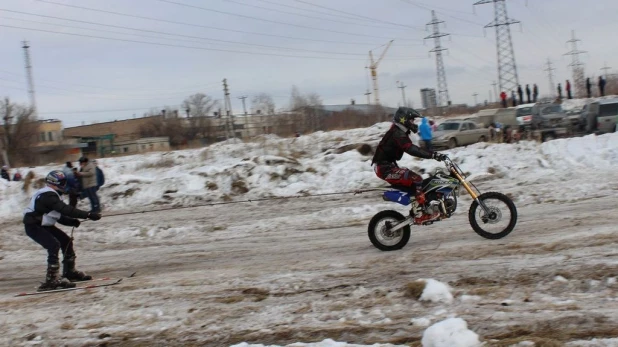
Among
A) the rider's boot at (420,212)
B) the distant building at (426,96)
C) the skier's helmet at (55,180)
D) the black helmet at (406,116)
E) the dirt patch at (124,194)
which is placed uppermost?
the distant building at (426,96)

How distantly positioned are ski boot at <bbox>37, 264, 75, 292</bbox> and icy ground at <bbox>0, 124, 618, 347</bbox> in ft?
1.19

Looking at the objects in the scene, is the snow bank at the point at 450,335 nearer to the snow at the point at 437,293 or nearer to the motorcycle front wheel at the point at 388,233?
the snow at the point at 437,293

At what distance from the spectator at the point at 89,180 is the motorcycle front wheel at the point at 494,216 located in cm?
1143

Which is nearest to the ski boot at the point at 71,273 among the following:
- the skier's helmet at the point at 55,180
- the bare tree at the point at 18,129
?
the skier's helmet at the point at 55,180

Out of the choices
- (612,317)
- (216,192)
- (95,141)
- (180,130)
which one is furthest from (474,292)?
(180,130)

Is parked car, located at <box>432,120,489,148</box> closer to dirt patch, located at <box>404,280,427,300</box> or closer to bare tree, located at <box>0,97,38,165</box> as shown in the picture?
dirt patch, located at <box>404,280,427,300</box>

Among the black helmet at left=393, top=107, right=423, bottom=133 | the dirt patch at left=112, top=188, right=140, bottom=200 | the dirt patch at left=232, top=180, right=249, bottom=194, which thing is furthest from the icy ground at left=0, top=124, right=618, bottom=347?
the dirt patch at left=112, top=188, right=140, bottom=200

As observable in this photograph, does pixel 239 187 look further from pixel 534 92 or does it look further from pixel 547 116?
pixel 534 92

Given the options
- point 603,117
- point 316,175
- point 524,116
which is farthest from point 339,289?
point 524,116

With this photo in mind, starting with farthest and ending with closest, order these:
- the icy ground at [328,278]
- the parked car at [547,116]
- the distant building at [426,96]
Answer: the distant building at [426,96] → the parked car at [547,116] → the icy ground at [328,278]

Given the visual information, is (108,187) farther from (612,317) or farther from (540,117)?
(540,117)

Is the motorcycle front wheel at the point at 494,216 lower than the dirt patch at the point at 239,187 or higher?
lower

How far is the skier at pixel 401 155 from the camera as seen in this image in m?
7.97

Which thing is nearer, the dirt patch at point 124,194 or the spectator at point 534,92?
the dirt patch at point 124,194
